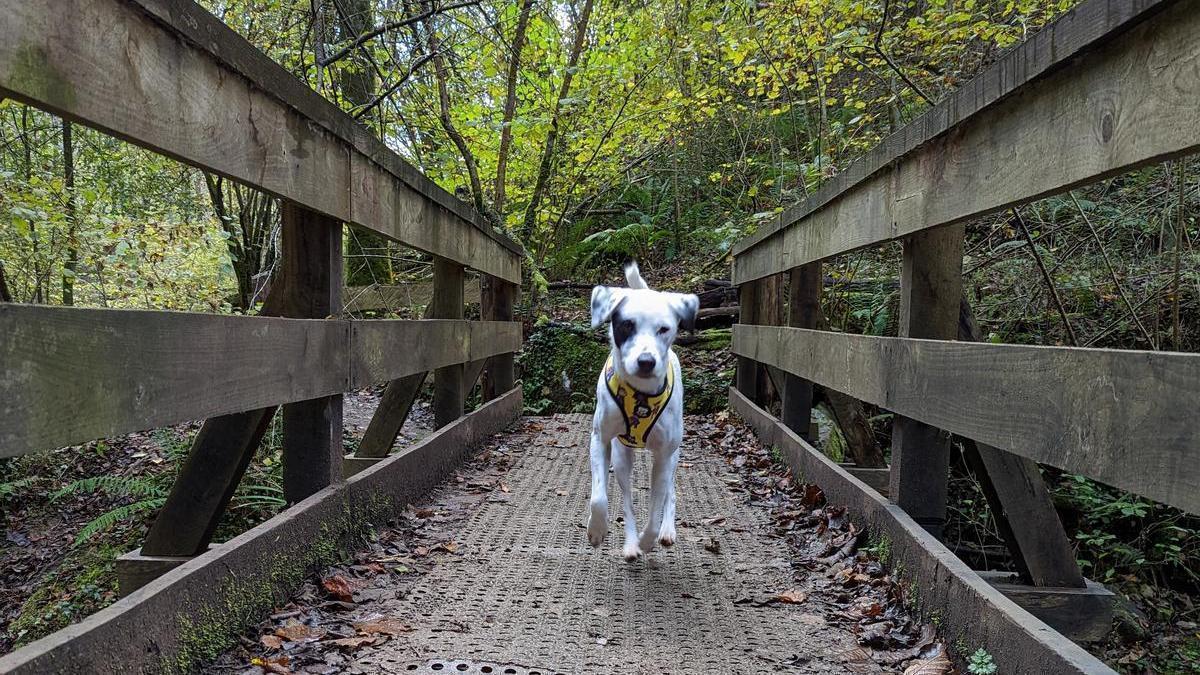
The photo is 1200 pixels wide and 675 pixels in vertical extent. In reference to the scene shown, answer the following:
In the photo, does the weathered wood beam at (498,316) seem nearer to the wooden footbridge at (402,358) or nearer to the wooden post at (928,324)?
the wooden footbridge at (402,358)

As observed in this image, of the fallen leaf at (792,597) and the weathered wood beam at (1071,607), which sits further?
the fallen leaf at (792,597)

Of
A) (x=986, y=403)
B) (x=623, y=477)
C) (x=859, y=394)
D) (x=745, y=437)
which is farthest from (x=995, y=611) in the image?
(x=745, y=437)

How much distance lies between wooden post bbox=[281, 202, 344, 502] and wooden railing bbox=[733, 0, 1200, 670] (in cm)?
220

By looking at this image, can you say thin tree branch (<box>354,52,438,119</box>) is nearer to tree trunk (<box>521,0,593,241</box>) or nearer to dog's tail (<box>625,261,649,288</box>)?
dog's tail (<box>625,261,649,288</box>)

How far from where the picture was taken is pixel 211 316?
2162mm

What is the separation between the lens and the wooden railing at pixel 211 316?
1552 mm

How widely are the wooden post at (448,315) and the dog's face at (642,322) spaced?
5.76 feet

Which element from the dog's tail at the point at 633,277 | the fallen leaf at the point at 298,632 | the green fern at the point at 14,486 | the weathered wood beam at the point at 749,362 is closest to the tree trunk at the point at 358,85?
the dog's tail at the point at 633,277

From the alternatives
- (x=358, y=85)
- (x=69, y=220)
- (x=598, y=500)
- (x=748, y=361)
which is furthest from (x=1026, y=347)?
(x=358, y=85)

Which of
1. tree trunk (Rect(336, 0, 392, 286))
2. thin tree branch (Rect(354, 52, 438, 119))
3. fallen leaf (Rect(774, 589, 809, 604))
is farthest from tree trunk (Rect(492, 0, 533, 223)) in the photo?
fallen leaf (Rect(774, 589, 809, 604))

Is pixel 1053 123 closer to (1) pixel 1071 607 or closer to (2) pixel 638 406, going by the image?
(1) pixel 1071 607

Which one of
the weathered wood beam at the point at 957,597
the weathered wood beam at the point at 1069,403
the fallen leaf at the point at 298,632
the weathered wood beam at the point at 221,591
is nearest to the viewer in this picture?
the weathered wood beam at the point at 1069,403

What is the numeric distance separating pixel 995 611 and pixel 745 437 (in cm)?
456

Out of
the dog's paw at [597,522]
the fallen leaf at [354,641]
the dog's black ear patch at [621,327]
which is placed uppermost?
the dog's black ear patch at [621,327]
